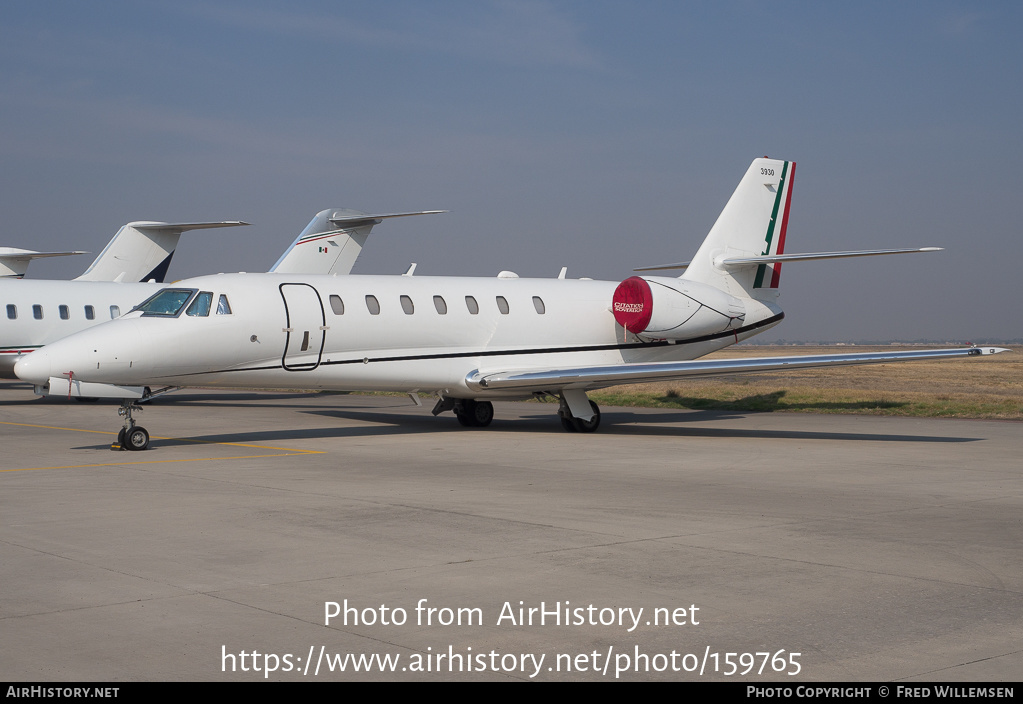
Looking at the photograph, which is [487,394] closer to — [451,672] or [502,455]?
[502,455]

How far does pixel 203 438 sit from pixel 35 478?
17.8 ft

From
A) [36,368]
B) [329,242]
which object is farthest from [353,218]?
[36,368]

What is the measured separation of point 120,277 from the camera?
3172 cm

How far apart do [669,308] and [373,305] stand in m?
5.88

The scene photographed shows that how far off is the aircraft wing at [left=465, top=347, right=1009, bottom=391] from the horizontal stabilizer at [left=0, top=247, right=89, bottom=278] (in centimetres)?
2559

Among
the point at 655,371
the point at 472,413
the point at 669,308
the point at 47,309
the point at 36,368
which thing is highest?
the point at 669,308

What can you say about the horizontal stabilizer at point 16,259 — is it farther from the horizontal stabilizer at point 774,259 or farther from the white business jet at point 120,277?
the horizontal stabilizer at point 774,259

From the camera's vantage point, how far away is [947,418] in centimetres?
2256

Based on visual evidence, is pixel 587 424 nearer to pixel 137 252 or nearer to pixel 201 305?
pixel 201 305

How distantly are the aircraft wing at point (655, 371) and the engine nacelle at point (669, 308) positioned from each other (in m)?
2.08

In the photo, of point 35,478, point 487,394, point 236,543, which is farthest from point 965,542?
point 487,394

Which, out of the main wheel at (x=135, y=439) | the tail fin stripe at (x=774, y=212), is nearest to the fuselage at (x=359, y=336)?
the main wheel at (x=135, y=439)
